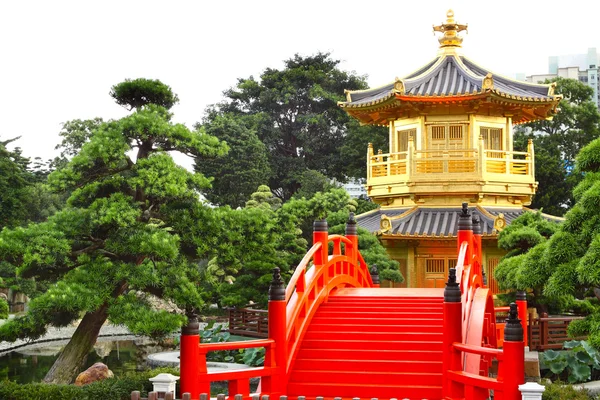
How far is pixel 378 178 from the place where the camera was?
73.2ft

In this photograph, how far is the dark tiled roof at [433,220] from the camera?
20.4m

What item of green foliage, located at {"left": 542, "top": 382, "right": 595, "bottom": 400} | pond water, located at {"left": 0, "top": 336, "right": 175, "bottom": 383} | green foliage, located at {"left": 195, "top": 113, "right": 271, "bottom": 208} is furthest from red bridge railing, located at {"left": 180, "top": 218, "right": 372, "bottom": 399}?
green foliage, located at {"left": 195, "top": 113, "right": 271, "bottom": 208}

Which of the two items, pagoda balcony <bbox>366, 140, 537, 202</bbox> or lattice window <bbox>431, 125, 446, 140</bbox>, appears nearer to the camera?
A: pagoda balcony <bbox>366, 140, 537, 202</bbox>

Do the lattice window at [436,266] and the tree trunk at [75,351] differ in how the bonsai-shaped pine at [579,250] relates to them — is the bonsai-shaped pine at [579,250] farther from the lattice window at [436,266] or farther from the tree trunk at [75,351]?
the lattice window at [436,266]

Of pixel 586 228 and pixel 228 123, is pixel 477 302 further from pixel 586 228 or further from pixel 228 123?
pixel 228 123

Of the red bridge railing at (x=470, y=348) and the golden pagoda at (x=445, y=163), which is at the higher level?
the golden pagoda at (x=445, y=163)

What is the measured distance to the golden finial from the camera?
22.8 metres

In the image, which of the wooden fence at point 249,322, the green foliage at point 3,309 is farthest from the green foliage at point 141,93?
the wooden fence at point 249,322

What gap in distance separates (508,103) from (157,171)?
12.3 metres

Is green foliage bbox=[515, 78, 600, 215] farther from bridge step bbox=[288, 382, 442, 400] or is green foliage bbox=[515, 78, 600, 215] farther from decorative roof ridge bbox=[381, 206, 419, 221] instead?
bridge step bbox=[288, 382, 442, 400]

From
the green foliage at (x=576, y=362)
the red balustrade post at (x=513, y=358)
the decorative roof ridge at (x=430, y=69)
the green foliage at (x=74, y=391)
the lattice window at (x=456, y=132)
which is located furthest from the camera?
the decorative roof ridge at (x=430, y=69)

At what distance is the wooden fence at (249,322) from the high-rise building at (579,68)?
33509 millimetres

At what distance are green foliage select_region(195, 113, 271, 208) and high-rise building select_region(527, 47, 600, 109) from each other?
2173cm

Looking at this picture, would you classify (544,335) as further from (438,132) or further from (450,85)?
(450,85)
